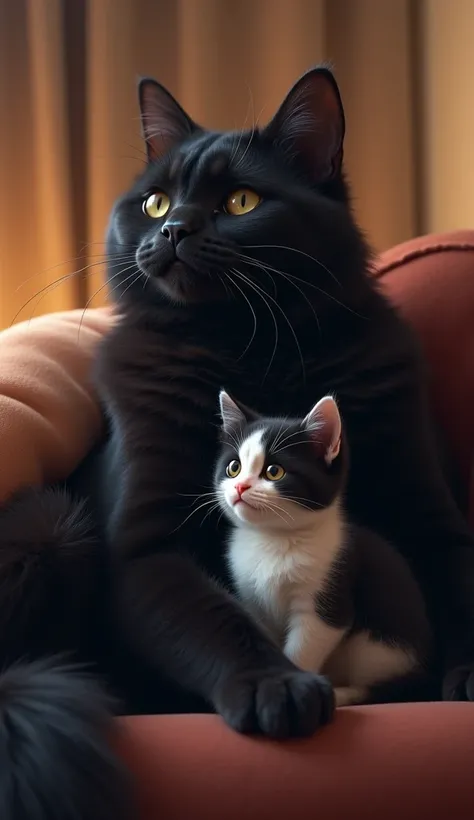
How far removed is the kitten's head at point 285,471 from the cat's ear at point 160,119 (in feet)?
1.75

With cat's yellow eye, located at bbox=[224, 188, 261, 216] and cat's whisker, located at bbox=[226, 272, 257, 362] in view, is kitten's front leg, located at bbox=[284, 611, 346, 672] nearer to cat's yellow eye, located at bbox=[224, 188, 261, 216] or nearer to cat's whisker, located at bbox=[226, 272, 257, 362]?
cat's whisker, located at bbox=[226, 272, 257, 362]

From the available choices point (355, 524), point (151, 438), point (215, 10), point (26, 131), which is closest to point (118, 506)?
point (151, 438)

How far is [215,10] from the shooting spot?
194cm

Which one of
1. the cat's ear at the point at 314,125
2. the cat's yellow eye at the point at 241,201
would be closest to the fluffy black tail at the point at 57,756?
the cat's yellow eye at the point at 241,201

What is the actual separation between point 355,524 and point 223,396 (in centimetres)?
23

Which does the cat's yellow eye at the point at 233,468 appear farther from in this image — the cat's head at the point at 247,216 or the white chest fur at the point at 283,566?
the cat's head at the point at 247,216

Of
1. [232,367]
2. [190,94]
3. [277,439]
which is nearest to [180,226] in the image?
[232,367]

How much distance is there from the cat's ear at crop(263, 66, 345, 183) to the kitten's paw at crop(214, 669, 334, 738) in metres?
0.71

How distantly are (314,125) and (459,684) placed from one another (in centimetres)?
75

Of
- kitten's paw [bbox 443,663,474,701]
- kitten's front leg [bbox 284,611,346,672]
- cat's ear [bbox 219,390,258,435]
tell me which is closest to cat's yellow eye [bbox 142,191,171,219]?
cat's ear [bbox 219,390,258,435]

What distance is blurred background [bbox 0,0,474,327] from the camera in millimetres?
1879

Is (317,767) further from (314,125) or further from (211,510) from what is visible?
(314,125)

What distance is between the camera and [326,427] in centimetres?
97

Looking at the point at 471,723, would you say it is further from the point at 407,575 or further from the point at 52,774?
the point at 52,774
